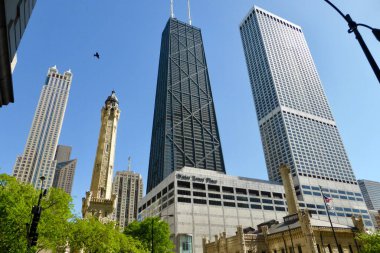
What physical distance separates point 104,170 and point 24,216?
33.4m

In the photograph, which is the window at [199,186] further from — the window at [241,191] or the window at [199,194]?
the window at [241,191]

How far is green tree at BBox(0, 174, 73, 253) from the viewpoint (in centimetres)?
2575

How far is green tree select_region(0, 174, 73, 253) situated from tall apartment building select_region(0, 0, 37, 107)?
63.0 ft

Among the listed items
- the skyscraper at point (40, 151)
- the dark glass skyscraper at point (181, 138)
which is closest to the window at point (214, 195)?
the dark glass skyscraper at point (181, 138)

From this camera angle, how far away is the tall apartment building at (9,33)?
336 inches

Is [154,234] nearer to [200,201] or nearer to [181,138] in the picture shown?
[200,201]

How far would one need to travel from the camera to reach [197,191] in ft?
371

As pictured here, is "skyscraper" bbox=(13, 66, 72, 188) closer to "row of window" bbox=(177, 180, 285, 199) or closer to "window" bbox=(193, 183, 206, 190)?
"row of window" bbox=(177, 180, 285, 199)

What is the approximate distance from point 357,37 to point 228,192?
113 m

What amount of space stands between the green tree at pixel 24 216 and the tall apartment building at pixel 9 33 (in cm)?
1920

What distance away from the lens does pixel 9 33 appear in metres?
9.50

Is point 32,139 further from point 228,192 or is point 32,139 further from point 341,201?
point 341,201

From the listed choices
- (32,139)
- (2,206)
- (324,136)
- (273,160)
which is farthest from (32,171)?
(324,136)

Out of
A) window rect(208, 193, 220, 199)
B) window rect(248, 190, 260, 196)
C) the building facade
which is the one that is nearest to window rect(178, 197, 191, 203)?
window rect(208, 193, 220, 199)
